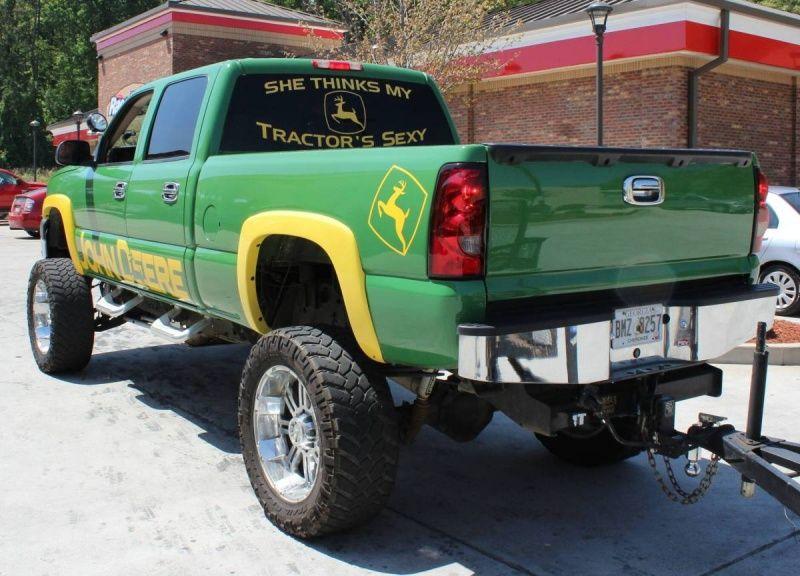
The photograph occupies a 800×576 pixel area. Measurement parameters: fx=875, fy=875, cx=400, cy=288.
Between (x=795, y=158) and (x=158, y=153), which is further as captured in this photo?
(x=795, y=158)

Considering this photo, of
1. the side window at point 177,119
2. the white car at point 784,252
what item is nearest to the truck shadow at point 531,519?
the side window at point 177,119

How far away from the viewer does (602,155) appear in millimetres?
3332

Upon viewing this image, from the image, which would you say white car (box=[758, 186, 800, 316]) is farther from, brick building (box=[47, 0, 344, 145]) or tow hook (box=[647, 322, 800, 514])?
brick building (box=[47, 0, 344, 145])

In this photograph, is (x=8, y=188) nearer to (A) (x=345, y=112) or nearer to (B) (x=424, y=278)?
(A) (x=345, y=112)

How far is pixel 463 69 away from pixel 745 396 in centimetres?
1118

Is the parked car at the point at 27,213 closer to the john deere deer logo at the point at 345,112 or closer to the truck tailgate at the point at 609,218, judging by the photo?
the john deere deer logo at the point at 345,112

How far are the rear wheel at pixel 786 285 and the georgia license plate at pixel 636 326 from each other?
700cm

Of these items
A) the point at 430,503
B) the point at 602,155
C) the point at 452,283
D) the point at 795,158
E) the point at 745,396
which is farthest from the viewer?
the point at 795,158

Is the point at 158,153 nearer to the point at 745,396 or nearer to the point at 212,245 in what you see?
the point at 212,245

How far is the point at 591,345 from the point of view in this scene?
321 centimetres

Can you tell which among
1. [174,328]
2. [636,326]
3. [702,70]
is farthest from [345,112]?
[702,70]

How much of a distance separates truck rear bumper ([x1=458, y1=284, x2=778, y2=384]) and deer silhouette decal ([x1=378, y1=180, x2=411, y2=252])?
452 millimetres

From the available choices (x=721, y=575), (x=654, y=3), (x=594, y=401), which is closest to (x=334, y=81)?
(x=594, y=401)

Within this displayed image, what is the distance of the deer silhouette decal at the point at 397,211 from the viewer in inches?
127
